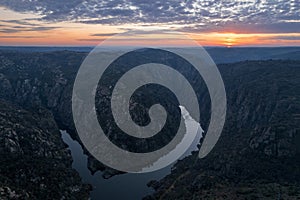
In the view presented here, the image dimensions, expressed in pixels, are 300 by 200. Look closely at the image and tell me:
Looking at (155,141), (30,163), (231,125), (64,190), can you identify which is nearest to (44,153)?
(30,163)

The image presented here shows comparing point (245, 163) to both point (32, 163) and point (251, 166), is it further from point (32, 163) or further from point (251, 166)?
point (32, 163)

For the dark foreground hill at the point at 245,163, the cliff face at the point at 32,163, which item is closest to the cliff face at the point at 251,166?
the dark foreground hill at the point at 245,163

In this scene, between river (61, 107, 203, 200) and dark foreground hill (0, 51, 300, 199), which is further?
river (61, 107, 203, 200)

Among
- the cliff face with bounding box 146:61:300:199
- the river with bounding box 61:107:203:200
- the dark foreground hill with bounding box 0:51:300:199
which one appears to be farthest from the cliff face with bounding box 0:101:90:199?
the cliff face with bounding box 146:61:300:199

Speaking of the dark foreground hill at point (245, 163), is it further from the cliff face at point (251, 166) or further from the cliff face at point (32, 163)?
the cliff face at point (32, 163)

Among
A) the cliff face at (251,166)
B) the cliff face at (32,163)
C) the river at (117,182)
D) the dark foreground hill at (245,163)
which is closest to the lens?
the cliff face at (251,166)

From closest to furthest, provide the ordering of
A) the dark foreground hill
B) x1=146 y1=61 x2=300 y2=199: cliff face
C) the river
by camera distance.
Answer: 1. x1=146 y1=61 x2=300 y2=199: cliff face
2. the dark foreground hill
3. the river

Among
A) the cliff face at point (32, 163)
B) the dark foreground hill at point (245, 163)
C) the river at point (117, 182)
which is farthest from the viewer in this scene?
the river at point (117, 182)

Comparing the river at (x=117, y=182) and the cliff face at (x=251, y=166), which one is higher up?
the cliff face at (x=251, y=166)

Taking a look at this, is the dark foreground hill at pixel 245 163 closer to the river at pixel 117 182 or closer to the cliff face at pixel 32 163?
the cliff face at pixel 32 163

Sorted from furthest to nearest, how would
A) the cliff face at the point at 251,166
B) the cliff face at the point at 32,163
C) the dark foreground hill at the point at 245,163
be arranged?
the cliff face at the point at 32,163
the dark foreground hill at the point at 245,163
the cliff face at the point at 251,166

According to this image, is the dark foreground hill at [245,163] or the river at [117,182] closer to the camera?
the dark foreground hill at [245,163]

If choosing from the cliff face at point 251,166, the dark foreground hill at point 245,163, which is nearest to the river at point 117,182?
the dark foreground hill at point 245,163

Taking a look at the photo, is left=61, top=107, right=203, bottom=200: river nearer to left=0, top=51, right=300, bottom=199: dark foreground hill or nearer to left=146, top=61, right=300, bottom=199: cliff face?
left=0, top=51, right=300, bottom=199: dark foreground hill
